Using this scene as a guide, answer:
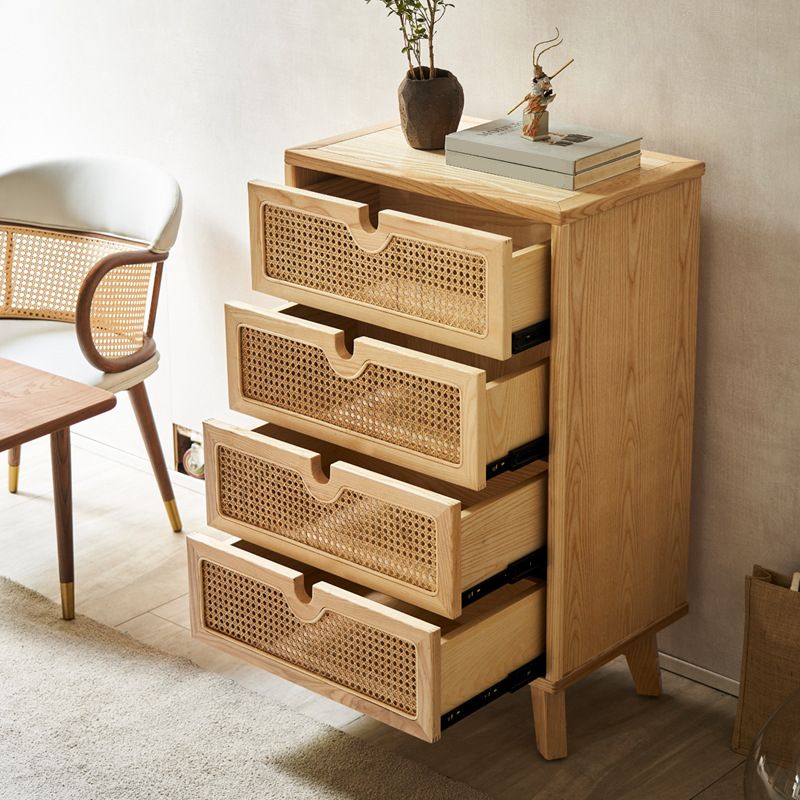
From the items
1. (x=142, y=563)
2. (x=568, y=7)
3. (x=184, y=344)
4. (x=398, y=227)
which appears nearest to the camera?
(x=398, y=227)

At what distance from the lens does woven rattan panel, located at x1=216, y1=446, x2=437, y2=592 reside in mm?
1951

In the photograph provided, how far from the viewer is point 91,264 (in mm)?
2912

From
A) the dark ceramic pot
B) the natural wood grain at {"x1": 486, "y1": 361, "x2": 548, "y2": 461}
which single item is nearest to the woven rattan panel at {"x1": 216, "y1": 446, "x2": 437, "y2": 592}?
the natural wood grain at {"x1": 486, "y1": 361, "x2": 548, "y2": 461}

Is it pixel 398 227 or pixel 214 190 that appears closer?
pixel 398 227

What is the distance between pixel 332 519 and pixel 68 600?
80 cm

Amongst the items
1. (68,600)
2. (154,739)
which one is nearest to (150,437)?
(68,600)

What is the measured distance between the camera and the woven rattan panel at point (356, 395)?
1920 millimetres

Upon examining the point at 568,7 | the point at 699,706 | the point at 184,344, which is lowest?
the point at 699,706

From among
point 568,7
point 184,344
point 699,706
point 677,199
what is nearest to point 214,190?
point 184,344

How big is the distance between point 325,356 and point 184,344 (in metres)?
1.14

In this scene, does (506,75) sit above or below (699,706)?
above

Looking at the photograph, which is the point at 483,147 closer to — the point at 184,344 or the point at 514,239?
the point at 514,239

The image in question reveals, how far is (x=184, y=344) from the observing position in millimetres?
3100

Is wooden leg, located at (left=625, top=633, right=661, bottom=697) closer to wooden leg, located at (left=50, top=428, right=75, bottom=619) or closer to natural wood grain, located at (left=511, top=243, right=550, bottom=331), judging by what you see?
natural wood grain, located at (left=511, top=243, right=550, bottom=331)
